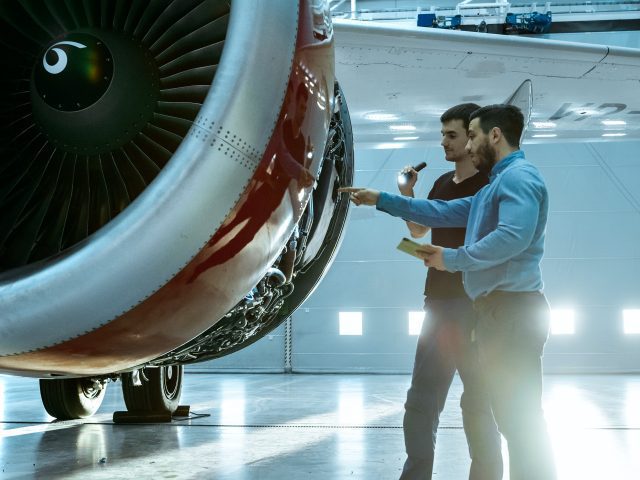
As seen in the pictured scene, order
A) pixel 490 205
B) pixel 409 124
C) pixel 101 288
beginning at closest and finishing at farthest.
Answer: pixel 101 288
pixel 490 205
pixel 409 124

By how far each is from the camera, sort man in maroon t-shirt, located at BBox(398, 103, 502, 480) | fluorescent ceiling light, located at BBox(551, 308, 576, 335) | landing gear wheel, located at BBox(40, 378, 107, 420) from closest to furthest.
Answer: man in maroon t-shirt, located at BBox(398, 103, 502, 480) < landing gear wheel, located at BBox(40, 378, 107, 420) < fluorescent ceiling light, located at BBox(551, 308, 576, 335)

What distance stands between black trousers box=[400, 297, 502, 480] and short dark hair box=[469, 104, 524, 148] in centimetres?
87

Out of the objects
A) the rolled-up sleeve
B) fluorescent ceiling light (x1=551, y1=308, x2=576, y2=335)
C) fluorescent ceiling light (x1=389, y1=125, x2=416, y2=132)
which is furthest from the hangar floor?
fluorescent ceiling light (x1=551, y1=308, x2=576, y2=335)

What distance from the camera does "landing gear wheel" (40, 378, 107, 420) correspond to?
258 inches

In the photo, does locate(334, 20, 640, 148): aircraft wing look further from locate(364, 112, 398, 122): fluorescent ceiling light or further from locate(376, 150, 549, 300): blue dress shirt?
locate(376, 150, 549, 300): blue dress shirt

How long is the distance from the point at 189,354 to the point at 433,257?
1636mm

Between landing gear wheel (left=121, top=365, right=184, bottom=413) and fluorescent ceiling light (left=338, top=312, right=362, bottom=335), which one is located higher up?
fluorescent ceiling light (left=338, top=312, right=362, bottom=335)

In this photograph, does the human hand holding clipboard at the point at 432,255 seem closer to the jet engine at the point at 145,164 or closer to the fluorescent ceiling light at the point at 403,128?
the jet engine at the point at 145,164

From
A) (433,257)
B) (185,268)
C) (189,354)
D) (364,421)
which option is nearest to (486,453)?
(433,257)

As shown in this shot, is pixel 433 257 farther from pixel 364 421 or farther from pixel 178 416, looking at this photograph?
pixel 178 416

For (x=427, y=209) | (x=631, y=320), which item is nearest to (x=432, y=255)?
(x=427, y=209)

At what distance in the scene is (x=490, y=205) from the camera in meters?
2.81

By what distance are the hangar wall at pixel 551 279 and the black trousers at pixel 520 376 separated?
10.5 meters

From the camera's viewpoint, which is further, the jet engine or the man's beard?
the man's beard
